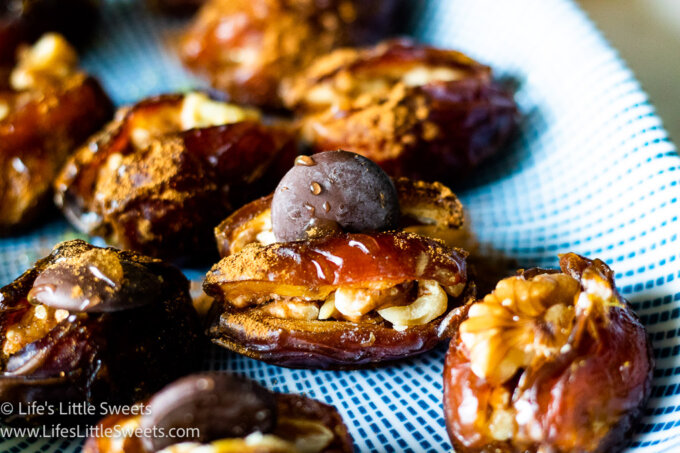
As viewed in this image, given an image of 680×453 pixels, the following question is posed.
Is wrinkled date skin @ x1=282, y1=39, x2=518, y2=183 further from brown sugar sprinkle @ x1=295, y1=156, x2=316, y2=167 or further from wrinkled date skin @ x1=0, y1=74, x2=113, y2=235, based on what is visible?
wrinkled date skin @ x1=0, y1=74, x2=113, y2=235

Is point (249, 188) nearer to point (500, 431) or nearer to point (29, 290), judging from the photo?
point (29, 290)

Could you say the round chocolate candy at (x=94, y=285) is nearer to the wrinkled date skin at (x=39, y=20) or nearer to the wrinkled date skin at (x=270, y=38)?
the wrinkled date skin at (x=270, y=38)

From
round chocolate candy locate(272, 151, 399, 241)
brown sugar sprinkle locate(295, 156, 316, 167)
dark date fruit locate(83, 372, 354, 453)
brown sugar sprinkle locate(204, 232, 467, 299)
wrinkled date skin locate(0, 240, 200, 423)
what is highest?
brown sugar sprinkle locate(295, 156, 316, 167)

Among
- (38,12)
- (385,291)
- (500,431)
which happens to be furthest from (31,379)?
(38,12)

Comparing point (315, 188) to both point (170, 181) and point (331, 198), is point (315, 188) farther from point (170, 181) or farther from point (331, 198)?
point (170, 181)

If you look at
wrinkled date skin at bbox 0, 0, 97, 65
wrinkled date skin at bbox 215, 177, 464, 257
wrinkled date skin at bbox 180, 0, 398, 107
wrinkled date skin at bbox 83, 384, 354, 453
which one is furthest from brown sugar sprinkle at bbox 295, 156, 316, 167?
wrinkled date skin at bbox 0, 0, 97, 65

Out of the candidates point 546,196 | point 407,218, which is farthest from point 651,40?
point 407,218
